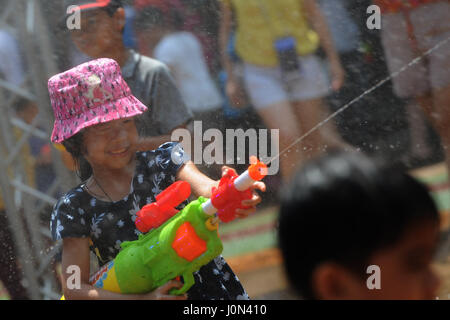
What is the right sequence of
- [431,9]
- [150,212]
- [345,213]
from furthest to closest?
[431,9] → [150,212] → [345,213]

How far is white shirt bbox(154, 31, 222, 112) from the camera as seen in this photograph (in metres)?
3.03

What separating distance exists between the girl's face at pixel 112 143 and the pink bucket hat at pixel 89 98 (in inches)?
1.6

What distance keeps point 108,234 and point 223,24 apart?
1305mm

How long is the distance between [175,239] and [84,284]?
0.31 m

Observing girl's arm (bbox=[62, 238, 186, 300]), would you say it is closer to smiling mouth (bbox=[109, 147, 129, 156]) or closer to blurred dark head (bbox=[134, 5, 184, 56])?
smiling mouth (bbox=[109, 147, 129, 156])

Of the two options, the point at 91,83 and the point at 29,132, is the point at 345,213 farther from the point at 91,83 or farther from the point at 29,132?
the point at 29,132

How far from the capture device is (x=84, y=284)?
67.3 inches

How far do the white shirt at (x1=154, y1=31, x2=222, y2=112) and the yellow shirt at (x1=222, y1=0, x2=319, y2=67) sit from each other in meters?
0.27

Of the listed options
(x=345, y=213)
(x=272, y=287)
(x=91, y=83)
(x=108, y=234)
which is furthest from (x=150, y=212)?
(x=272, y=287)

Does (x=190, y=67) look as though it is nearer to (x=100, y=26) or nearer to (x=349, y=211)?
(x=100, y=26)

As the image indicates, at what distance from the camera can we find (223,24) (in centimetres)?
283

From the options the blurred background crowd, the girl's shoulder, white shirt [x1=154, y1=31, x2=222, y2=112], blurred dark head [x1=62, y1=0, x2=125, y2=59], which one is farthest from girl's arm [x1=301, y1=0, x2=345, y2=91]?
the girl's shoulder
